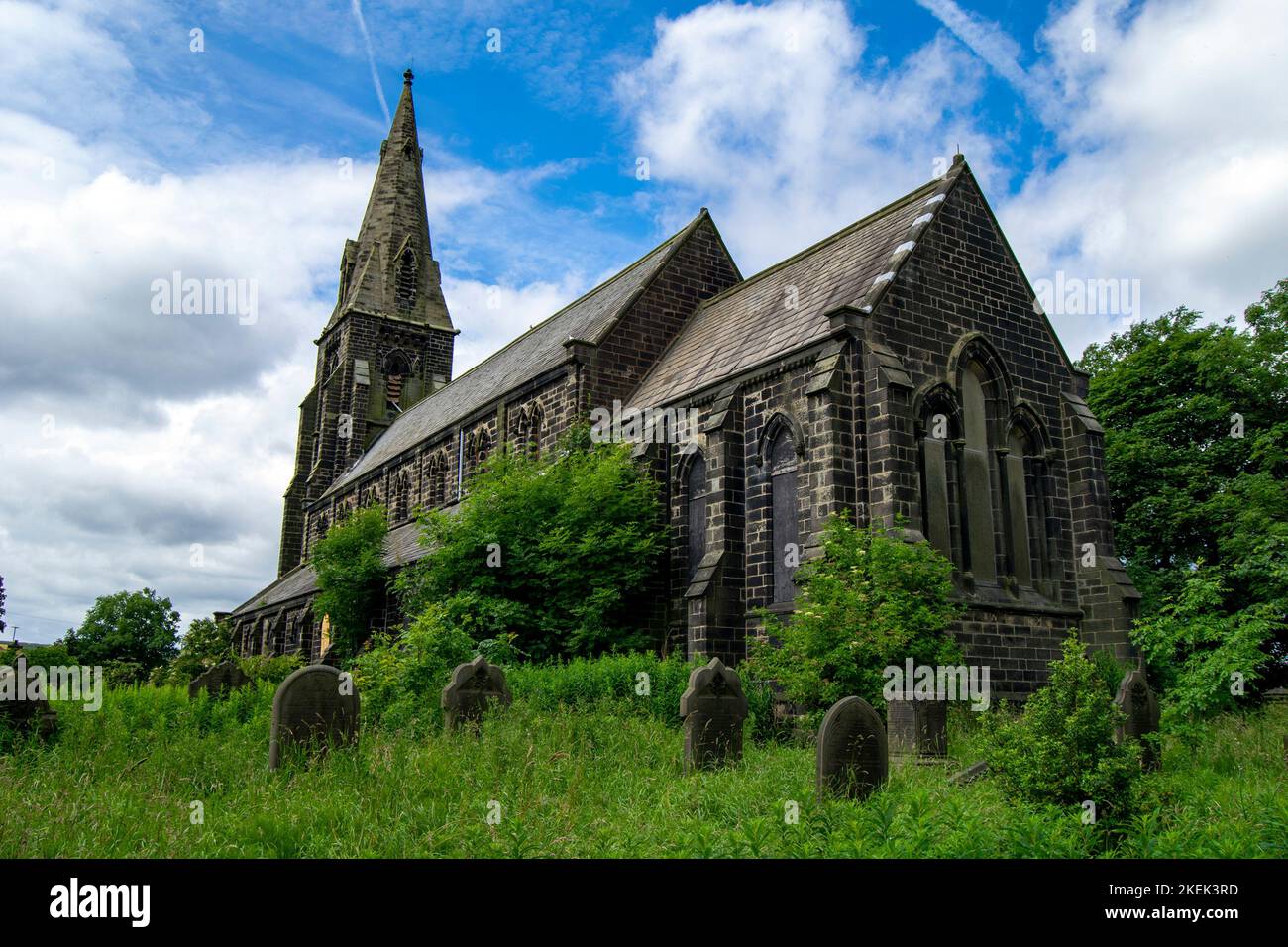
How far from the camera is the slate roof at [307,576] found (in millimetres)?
30234

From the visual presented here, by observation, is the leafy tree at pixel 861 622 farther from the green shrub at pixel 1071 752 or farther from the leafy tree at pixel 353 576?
the leafy tree at pixel 353 576

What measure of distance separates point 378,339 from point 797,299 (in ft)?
108

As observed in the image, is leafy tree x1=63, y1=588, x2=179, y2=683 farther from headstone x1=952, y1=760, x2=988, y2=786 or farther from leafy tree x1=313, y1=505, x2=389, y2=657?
headstone x1=952, y1=760, x2=988, y2=786

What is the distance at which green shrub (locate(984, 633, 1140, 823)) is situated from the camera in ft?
24.6

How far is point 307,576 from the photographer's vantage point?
43.4 meters

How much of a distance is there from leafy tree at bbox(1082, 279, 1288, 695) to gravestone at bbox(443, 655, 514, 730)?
15.0m

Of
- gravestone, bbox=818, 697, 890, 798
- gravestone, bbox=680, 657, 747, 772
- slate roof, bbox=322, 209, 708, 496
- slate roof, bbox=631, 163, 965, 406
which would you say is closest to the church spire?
slate roof, bbox=322, 209, 708, 496

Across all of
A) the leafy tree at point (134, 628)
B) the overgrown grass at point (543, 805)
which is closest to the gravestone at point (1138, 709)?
the overgrown grass at point (543, 805)

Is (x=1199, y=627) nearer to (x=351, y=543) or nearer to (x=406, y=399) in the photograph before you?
(x=351, y=543)
